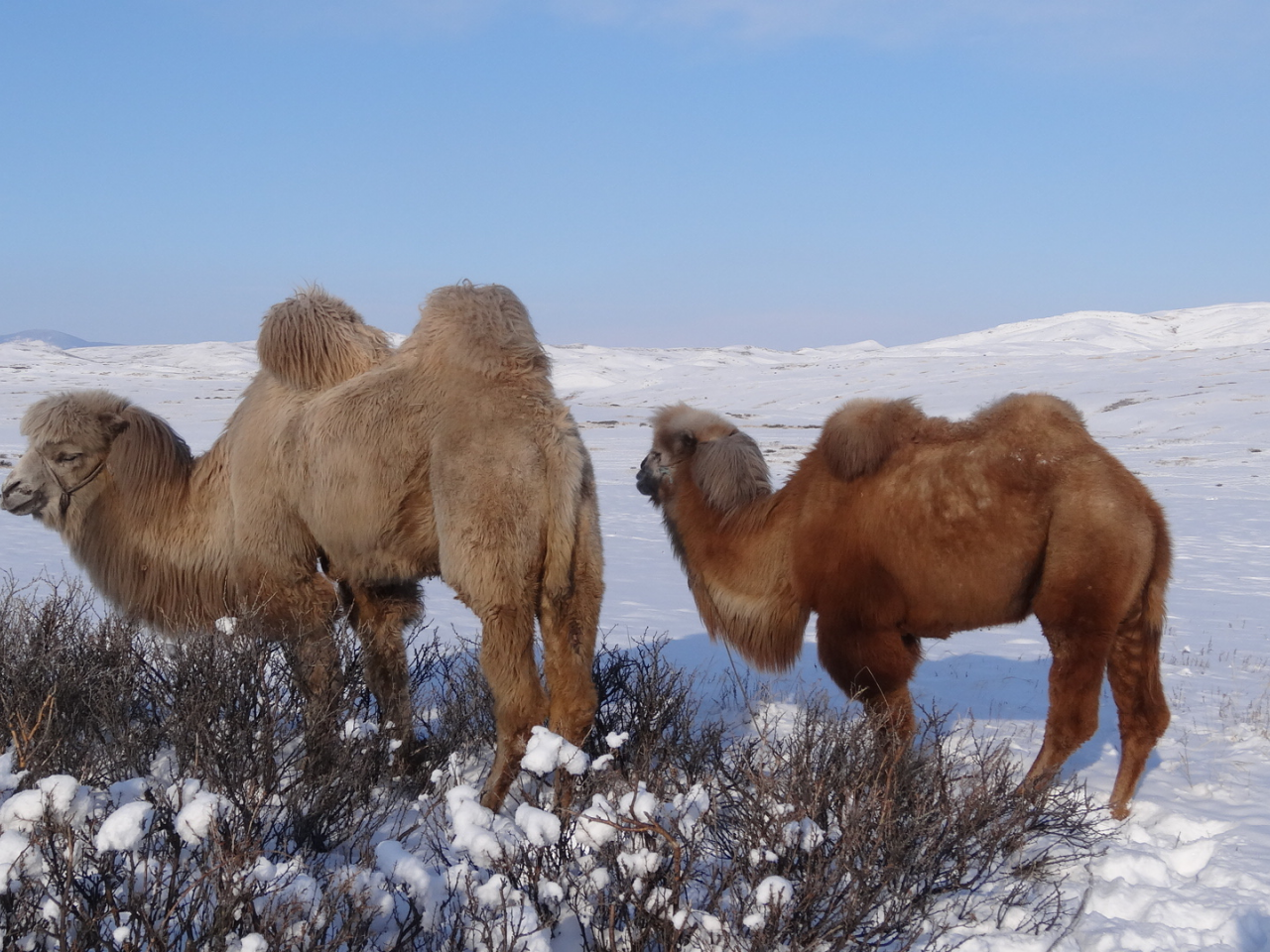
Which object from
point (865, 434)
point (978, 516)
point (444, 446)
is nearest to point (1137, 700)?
point (978, 516)

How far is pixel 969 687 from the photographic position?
288 inches

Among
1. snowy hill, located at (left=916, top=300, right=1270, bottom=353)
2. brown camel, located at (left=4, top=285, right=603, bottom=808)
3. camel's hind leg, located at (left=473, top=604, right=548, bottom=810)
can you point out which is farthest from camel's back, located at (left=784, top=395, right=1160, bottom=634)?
snowy hill, located at (left=916, top=300, right=1270, bottom=353)

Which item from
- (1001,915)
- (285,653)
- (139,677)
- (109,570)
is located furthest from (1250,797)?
(109,570)

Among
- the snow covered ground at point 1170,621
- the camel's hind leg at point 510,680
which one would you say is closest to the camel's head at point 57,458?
the snow covered ground at point 1170,621

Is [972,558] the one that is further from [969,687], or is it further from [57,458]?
[57,458]

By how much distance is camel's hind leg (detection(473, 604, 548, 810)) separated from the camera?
4066 mm

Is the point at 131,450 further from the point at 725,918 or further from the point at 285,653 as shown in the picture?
the point at 725,918

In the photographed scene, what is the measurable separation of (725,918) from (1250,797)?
362 centimetres

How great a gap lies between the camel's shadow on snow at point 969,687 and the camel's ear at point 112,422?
139 inches

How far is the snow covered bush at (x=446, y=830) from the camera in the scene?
246cm

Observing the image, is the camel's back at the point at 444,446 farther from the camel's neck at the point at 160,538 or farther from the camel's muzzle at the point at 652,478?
the camel's muzzle at the point at 652,478

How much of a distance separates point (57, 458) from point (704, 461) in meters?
3.47

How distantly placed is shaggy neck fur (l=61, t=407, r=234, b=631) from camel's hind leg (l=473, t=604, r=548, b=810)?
170 cm

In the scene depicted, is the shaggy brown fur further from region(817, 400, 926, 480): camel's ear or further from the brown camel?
the brown camel
